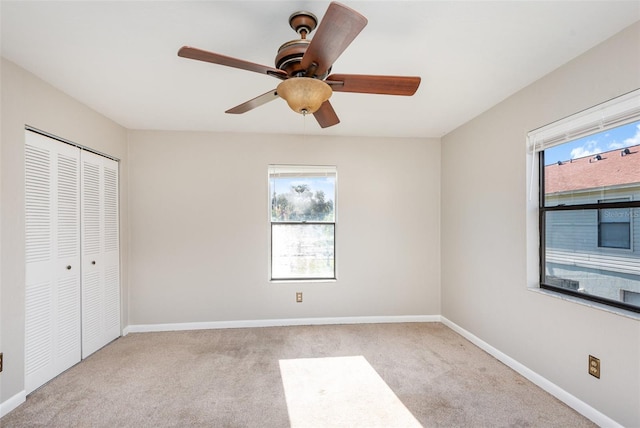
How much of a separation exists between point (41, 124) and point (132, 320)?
233cm

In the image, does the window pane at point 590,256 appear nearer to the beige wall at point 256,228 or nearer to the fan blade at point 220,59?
the beige wall at point 256,228

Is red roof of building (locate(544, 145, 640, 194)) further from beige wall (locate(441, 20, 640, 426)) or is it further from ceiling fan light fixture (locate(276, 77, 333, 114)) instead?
ceiling fan light fixture (locate(276, 77, 333, 114))

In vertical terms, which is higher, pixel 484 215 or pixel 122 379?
pixel 484 215

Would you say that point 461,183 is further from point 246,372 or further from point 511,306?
point 246,372

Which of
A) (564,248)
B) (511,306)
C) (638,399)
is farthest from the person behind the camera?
(511,306)

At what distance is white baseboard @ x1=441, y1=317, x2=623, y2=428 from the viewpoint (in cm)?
201

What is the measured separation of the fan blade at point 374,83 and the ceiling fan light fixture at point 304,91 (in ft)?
0.34

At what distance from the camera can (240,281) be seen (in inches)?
155

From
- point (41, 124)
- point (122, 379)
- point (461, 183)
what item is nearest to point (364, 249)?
point (461, 183)

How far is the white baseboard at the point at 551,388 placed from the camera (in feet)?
6.61

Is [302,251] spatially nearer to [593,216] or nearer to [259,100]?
[259,100]

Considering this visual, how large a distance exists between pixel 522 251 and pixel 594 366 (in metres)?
0.93

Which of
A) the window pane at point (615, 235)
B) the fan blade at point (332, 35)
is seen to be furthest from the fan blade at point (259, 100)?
the window pane at point (615, 235)

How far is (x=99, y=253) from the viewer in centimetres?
324
